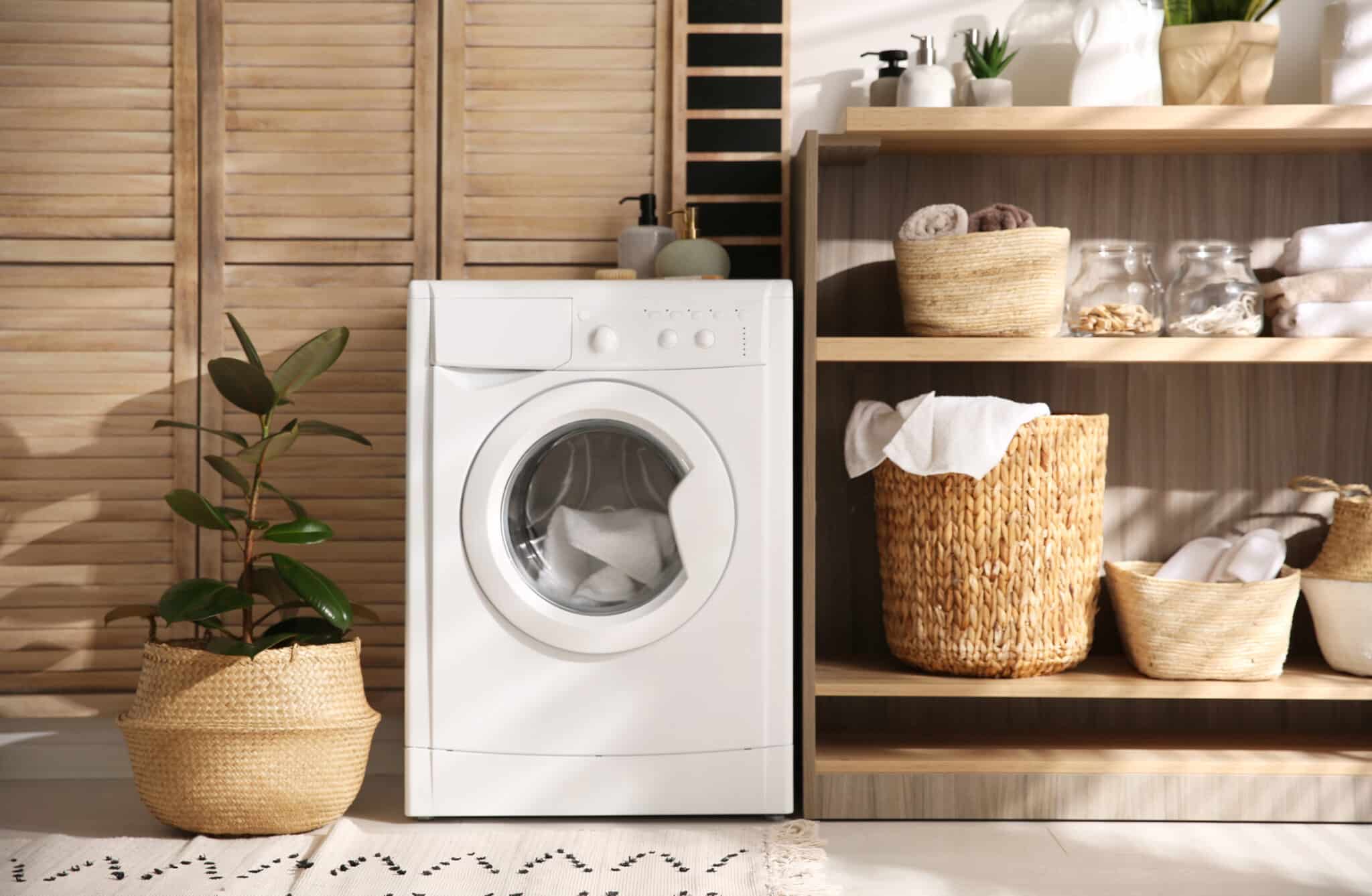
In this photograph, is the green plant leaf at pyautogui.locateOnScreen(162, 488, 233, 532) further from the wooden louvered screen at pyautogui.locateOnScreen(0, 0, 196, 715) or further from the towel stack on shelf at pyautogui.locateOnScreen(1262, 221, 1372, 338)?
the towel stack on shelf at pyautogui.locateOnScreen(1262, 221, 1372, 338)

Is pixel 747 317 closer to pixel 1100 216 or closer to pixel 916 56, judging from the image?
pixel 916 56

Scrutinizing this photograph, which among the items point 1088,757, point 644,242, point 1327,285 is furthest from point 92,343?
point 1327,285

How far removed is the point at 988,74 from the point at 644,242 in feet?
2.35

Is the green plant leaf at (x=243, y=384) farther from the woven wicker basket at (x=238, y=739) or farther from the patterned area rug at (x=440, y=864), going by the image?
the patterned area rug at (x=440, y=864)

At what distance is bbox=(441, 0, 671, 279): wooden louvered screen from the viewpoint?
2338 mm

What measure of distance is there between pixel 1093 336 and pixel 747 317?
609 mm

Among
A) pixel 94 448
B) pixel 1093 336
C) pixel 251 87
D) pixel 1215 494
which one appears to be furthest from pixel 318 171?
pixel 1215 494

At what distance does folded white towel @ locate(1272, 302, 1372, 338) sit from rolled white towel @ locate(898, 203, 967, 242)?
0.62 meters

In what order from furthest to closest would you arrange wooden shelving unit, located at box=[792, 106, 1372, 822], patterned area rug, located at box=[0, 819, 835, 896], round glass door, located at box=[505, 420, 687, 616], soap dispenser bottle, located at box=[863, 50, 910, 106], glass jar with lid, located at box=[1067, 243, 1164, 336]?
1. wooden shelving unit, located at box=[792, 106, 1372, 822]
2. soap dispenser bottle, located at box=[863, 50, 910, 106]
3. glass jar with lid, located at box=[1067, 243, 1164, 336]
4. round glass door, located at box=[505, 420, 687, 616]
5. patterned area rug, located at box=[0, 819, 835, 896]

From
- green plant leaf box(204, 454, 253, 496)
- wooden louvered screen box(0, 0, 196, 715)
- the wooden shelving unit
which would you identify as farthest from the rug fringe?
wooden louvered screen box(0, 0, 196, 715)

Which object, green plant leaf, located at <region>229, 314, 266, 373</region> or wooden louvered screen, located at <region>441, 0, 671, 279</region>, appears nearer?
green plant leaf, located at <region>229, 314, 266, 373</region>

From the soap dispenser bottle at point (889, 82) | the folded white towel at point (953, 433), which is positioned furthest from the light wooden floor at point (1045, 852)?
the soap dispenser bottle at point (889, 82)

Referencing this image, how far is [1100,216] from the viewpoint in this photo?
Answer: 2338 millimetres

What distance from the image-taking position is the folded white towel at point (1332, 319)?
203 cm
